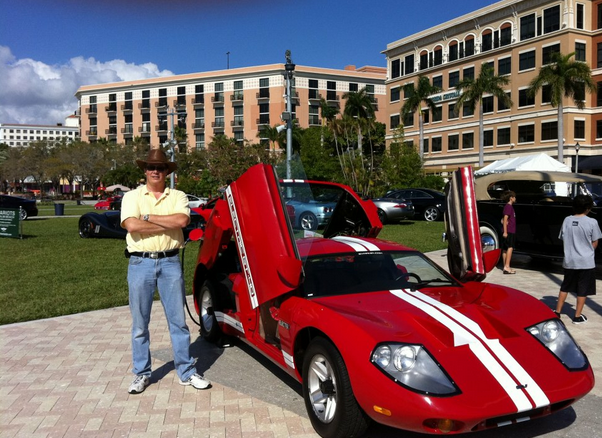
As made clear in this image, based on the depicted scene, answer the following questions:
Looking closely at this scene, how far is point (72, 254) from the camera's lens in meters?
13.2

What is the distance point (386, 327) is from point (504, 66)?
5583 cm

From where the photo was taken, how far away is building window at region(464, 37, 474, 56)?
56688mm

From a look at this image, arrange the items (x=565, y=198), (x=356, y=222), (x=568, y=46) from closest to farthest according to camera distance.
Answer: (x=356, y=222) < (x=565, y=198) < (x=568, y=46)

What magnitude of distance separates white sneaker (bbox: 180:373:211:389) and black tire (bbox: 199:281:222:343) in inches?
41.4

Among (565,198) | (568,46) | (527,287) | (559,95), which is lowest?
(527,287)

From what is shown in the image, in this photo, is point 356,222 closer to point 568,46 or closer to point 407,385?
point 407,385

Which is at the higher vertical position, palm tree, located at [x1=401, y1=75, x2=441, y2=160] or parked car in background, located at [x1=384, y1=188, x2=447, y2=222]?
palm tree, located at [x1=401, y1=75, x2=441, y2=160]

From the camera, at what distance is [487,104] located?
54656mm

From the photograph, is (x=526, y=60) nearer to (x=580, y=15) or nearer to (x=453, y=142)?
(x=580, y=15)

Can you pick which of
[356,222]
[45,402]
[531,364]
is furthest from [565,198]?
[45,402]

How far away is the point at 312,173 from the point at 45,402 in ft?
144

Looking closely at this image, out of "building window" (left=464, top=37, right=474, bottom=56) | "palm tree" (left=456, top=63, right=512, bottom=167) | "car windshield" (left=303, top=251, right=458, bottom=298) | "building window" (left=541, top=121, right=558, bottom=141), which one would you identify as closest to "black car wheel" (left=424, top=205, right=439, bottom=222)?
"car windshield" (left=303, top=251, right=458, bottom=298)

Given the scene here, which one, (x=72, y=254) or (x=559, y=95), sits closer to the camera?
(x=72, y=254)

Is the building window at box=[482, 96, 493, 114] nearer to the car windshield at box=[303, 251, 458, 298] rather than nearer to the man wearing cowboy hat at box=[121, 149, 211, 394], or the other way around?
the car windshield at box=[303, 251, 458, 298]
